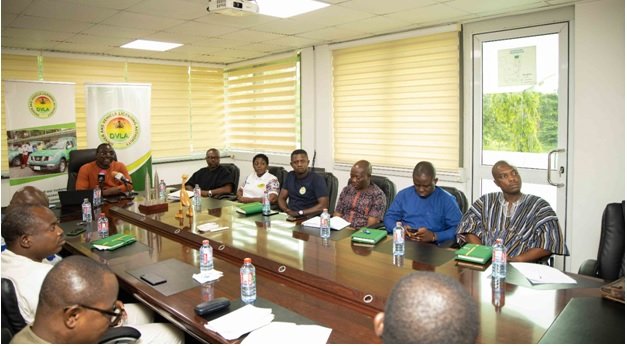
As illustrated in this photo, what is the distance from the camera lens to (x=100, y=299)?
54.7 inches

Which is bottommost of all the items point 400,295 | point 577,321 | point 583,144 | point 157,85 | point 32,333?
point 577,321

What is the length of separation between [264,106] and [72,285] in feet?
19.4

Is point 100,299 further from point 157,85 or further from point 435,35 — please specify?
point 157,85

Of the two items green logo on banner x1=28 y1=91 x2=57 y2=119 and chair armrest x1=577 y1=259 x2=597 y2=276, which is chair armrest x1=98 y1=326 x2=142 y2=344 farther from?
green logo on banner x1=28 y1=91 x2=57 y2=119

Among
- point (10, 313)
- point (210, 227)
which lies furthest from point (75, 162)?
point (10, 313)

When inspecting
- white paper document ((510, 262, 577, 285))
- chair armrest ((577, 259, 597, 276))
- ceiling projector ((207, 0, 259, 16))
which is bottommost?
chair armrest ((577, 259, 597, 276))

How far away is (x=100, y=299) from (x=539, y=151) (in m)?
4.01

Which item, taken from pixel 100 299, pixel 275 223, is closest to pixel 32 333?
pixel 100 299

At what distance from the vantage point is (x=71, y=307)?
1.32 m

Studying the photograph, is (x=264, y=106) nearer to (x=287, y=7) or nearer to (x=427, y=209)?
(x=287, y=7)

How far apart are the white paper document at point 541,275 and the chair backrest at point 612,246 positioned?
542mm

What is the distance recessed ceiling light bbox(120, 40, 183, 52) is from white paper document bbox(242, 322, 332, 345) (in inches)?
183

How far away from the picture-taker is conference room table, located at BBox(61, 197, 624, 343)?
5.74 ft

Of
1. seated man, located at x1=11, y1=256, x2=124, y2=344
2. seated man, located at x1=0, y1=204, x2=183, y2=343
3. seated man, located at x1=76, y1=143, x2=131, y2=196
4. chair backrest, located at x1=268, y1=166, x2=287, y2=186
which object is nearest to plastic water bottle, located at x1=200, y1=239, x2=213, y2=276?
seated man, located at x1=0, y1=204, x2=183, y2=343
